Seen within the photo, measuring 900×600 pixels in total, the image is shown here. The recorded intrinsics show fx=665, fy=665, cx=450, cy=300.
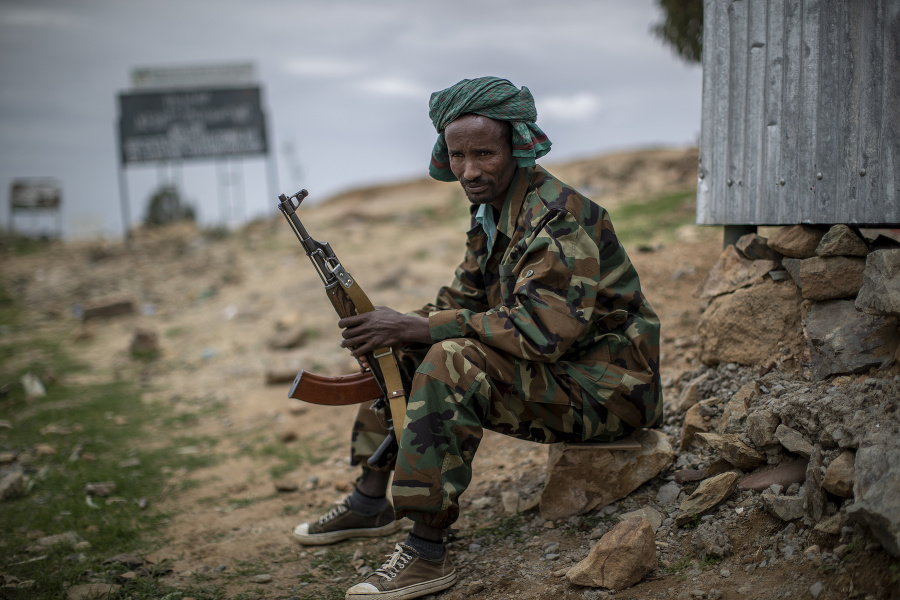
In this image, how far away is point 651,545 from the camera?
2375mm

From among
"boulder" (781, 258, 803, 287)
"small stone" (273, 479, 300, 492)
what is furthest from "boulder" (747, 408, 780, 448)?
"small stone" (273, 479, 300, 492)

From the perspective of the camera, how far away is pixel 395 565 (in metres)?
2.52

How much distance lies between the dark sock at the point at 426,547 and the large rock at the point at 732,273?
2005 millimetres

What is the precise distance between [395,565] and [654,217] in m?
6.77

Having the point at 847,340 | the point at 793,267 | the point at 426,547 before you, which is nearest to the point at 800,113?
the point at 793,267

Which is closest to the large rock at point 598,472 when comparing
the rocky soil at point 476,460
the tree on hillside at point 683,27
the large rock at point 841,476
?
the rocky soil at point 476,460

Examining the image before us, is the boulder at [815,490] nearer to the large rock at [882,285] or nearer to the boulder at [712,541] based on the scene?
the boulder at [712,541]

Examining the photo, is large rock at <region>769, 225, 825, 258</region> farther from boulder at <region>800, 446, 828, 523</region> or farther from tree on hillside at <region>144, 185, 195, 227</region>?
tree on hillside at <region>144, 185, 195, 227</region>

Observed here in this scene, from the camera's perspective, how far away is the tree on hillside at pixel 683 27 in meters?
6.47

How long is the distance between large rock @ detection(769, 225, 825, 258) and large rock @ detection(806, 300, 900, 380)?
0.31m

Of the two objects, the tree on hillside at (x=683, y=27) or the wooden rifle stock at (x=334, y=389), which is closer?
the wooden rifle stock at (x=334, y=389)

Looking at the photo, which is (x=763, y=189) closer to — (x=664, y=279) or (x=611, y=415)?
(x=611, y=415)

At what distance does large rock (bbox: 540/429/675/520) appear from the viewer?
9.30 feet

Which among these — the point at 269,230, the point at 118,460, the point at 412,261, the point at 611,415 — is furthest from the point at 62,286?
the point at 611,415
